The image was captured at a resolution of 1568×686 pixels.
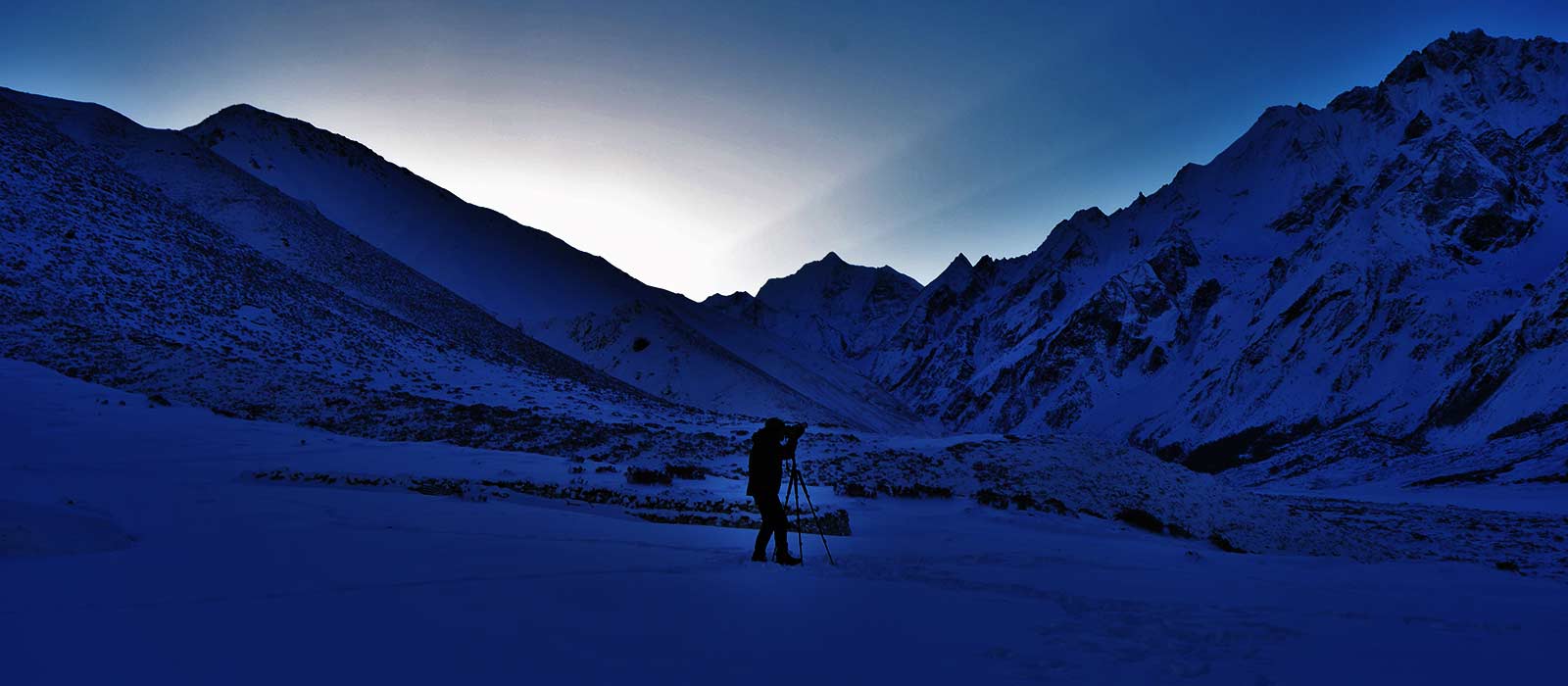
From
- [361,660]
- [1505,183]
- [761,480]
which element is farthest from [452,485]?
[1505,183]

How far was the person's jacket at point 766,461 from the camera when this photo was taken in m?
10.1

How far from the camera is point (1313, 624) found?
6.62m

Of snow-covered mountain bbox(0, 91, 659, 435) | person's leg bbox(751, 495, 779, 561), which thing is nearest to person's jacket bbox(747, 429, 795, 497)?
person's leg bbox(751, 495, 779, 561)

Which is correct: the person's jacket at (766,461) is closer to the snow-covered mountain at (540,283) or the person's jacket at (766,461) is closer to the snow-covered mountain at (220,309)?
the snow-covered mountain at (220,309)

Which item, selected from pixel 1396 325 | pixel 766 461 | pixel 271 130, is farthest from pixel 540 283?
pixel 1396 325

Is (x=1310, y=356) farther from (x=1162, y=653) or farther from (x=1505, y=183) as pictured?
(x=1162, y=653)

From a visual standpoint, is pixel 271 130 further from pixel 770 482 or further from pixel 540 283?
pixel 770 482

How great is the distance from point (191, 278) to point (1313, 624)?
175ft

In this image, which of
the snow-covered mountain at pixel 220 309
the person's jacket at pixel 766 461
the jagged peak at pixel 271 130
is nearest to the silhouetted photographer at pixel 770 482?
the person's jacket at pixel 766 461

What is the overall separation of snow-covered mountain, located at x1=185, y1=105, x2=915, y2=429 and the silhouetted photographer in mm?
72357

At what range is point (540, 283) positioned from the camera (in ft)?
375

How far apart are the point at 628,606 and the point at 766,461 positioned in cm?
441

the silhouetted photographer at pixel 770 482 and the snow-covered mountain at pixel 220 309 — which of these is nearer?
the silhouetted photographer at pixel 770 482

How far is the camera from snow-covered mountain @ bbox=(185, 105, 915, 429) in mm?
92000
